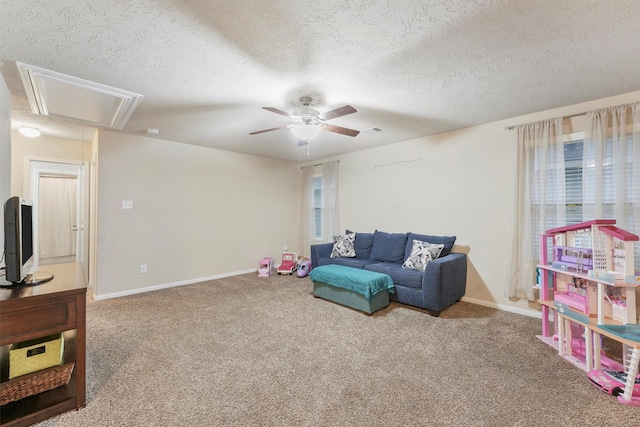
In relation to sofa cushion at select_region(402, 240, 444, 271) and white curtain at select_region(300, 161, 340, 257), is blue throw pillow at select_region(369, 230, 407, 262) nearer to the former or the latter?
sofa cushion at select_region(402, 240, 444, 271)

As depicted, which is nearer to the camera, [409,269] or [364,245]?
[409,269]

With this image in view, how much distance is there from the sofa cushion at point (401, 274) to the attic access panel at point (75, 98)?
134 inches

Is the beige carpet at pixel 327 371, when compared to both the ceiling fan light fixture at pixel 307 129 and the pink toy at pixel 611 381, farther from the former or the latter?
the ceiling fan light fixture at pixel 307 129

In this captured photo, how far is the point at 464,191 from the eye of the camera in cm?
372

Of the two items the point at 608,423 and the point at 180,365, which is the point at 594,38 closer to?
the point at 608,423

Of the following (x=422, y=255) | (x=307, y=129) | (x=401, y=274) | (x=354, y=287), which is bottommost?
(x=354, y=287)

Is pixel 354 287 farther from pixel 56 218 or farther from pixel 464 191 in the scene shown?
pixel 56 218

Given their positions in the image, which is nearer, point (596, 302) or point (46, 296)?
point (46, 296)

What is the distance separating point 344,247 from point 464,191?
6.58 feet

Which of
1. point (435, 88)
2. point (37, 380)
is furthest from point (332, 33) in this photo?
point (37, 380)

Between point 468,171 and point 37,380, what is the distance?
4.61 metres

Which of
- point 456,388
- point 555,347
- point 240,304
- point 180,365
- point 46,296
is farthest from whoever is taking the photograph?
point 240,304

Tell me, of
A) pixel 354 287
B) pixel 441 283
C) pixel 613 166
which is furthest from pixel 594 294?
pixel 354 287

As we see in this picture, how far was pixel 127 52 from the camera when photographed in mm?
1931
